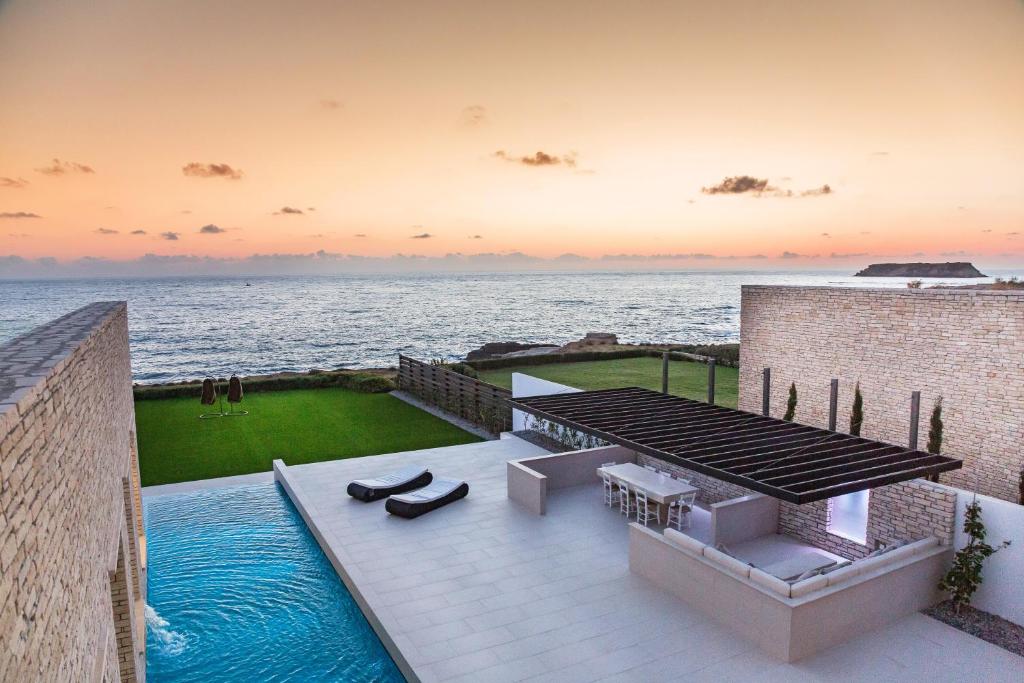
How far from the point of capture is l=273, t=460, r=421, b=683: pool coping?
7191 millimetres

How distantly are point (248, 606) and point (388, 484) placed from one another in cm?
379

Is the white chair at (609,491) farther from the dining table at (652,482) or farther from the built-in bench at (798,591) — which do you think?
the built-in bench at (798,591)

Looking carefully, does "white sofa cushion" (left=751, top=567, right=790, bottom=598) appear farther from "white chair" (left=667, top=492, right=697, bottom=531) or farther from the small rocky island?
the small rocky island

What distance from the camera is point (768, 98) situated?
18.8 meters

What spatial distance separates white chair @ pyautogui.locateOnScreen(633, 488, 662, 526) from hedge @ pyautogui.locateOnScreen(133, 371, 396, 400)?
14291 millimetres

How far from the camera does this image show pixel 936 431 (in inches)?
462

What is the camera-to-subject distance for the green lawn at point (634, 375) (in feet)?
69.9

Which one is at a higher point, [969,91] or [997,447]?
[969,91]

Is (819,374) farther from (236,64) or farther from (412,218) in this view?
(412,218)

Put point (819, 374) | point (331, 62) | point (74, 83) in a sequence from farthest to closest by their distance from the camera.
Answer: point (74, 83), point (331, 62), point (819, 374)

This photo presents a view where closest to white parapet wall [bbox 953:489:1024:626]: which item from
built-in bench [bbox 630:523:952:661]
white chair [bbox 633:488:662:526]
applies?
built-in bench [bbox 630:523:952:661]

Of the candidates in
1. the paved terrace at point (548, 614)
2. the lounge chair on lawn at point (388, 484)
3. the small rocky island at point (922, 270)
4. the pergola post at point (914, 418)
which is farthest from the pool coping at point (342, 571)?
the small rocky island at point (922, 270)

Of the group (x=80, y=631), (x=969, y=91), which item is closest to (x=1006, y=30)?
(x=969, y=91)

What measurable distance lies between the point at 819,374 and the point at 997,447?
3.89 metres
